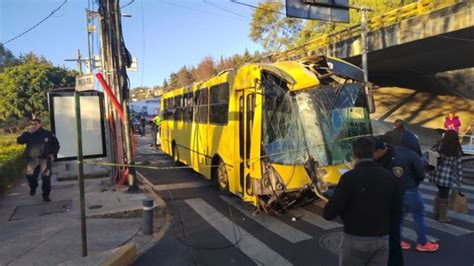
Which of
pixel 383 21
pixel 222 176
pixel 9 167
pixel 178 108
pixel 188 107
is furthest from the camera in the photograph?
pixel 383 21

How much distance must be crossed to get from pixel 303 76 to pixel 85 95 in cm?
449

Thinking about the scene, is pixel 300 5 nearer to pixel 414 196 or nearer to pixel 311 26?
pixel 414 196

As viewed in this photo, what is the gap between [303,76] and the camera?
7543 mm

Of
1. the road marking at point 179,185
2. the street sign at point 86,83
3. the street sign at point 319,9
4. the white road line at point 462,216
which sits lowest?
the white road line at point 462,216

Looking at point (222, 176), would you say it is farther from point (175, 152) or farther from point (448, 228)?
point (175, 152)

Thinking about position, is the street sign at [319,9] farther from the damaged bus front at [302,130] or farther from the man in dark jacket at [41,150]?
the man in dark jacket at [41,150]

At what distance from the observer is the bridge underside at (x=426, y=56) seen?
20781 mm

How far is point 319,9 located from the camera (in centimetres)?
1574

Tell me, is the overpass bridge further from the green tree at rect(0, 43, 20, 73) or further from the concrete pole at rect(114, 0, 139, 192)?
the green tree at rect(0, 43, 20, 73)

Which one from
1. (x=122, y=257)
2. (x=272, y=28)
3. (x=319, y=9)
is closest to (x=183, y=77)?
(x=272, y=28)

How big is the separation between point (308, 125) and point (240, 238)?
2.35 meters

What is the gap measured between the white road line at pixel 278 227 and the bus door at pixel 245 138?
42cm

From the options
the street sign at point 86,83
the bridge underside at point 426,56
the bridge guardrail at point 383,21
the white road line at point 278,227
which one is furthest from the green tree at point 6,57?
the white road line at point 278,227

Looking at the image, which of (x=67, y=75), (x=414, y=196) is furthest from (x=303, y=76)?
(x=67, y=75)
